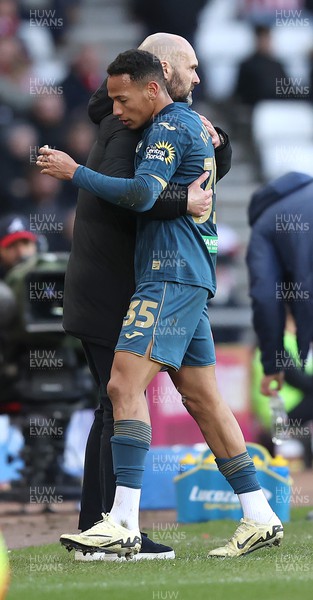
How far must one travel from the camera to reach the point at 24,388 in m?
9.57

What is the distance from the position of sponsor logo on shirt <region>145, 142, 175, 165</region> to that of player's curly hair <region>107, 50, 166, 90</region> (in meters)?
→ 0.30

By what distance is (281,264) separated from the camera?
819cm

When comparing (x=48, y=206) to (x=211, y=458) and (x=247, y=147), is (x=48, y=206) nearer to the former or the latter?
(x=247, y=147)

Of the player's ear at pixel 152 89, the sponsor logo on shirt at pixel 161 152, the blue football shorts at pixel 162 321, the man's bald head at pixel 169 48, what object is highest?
the man's bald head at pixel 169 48

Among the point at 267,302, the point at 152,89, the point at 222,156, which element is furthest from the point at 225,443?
the point at 267,302

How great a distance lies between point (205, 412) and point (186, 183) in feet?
3.31

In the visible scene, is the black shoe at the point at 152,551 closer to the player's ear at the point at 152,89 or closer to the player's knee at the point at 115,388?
the player's knee at the point at 115,388

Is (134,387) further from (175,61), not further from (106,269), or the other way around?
(175,61)

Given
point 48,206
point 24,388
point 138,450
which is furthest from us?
point 48,206

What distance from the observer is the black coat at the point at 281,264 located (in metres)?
7.89

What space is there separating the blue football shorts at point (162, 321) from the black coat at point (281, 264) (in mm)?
2083

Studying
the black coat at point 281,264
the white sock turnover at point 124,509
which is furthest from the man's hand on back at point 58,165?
the black coat at point 281,264

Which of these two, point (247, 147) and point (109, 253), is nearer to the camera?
point (109, 253)

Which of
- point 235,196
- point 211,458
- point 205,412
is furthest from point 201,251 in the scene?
point 235,196
